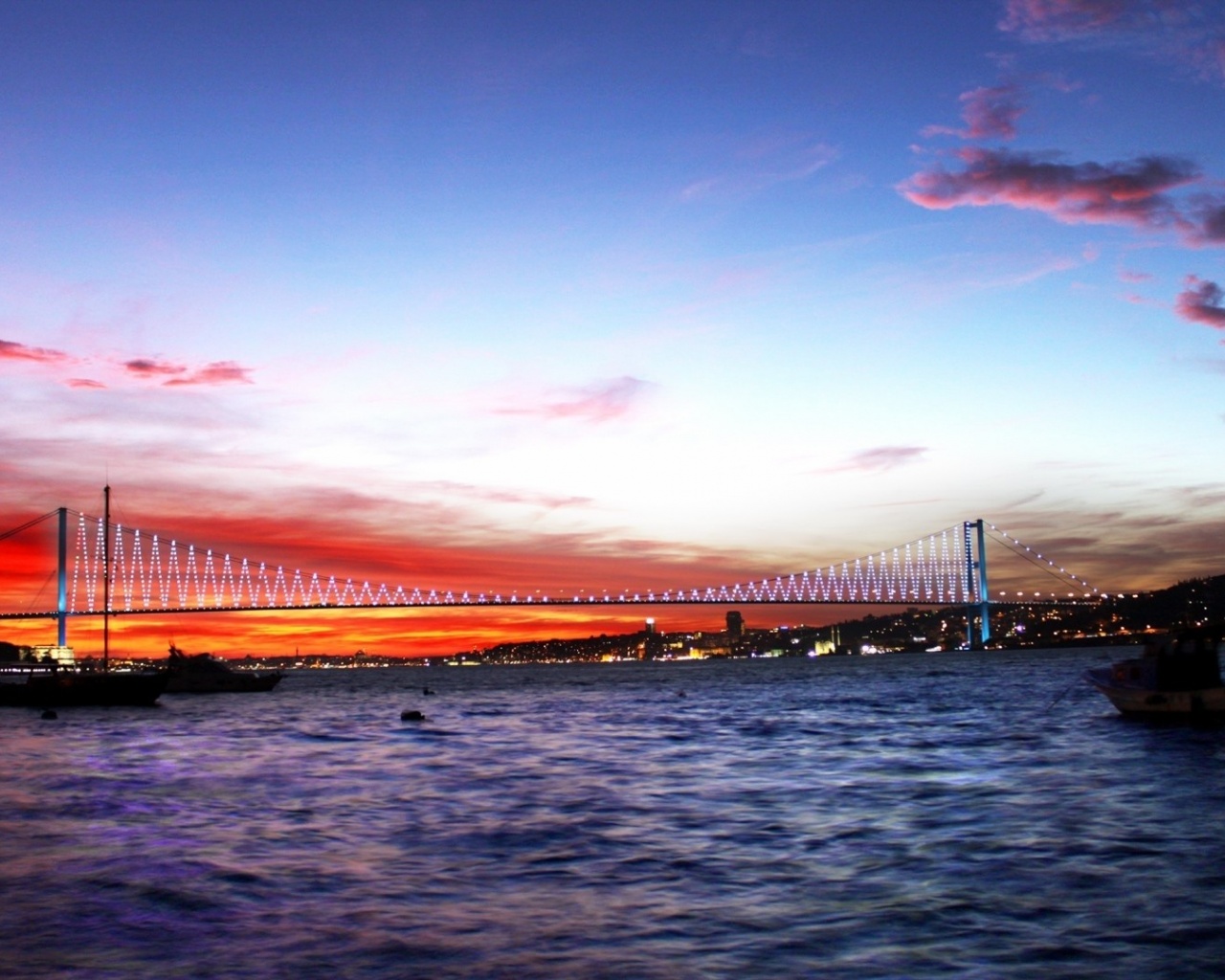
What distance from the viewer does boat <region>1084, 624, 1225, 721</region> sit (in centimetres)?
3834

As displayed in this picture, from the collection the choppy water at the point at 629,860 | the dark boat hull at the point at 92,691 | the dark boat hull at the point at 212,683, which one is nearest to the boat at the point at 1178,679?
the choppy water at the point at 629,860

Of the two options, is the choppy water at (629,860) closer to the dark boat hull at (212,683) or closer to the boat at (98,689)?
the boat at (98,689)

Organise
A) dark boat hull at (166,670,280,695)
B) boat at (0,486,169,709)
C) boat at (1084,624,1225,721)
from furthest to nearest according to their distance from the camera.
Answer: dark boat hull at (166,670,280,695) < boat at (0,486,169,709) < boat at (1084,624,1225,721)

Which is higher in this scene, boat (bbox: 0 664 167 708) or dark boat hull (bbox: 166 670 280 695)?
boat (bbox: 0 664 167 708)

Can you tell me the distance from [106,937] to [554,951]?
507cm

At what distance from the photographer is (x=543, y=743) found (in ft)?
133

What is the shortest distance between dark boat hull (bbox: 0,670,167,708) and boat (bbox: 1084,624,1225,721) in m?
52.9

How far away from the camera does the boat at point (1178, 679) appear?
126 feet

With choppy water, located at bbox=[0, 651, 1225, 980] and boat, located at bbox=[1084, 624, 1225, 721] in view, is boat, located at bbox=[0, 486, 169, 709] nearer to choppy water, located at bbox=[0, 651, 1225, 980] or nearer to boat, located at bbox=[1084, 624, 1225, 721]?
choppy water, located at bbox=[0, 651, 1225, 980]

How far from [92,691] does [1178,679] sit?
5712 centimetres

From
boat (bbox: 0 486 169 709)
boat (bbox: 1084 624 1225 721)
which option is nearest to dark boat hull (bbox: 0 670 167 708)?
boat (bbox: 0 486 169 709)

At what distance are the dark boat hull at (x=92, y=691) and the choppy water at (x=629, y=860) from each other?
3321cm

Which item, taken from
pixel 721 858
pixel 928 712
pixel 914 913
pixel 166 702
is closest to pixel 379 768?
pixel 721 858

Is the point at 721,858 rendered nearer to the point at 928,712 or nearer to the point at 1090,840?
the point at 1090,840
